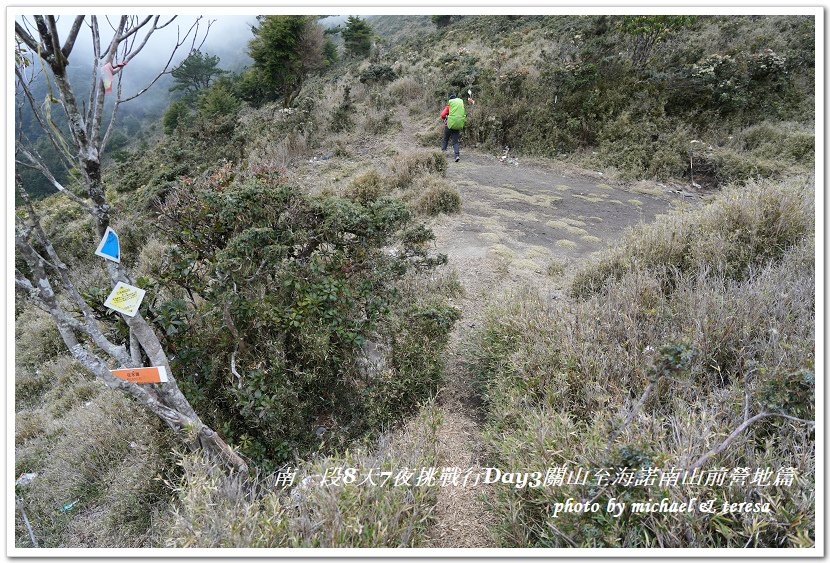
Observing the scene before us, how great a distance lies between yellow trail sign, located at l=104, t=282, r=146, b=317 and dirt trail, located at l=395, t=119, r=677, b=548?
1.84 metres

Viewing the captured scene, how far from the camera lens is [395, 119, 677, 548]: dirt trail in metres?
2.36

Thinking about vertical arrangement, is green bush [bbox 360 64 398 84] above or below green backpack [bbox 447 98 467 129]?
above

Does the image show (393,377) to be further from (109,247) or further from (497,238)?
(497,238)

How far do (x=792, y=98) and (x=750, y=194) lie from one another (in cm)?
826

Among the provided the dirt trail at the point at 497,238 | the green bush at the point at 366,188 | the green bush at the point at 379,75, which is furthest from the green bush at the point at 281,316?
the green bush at the point at 379,75

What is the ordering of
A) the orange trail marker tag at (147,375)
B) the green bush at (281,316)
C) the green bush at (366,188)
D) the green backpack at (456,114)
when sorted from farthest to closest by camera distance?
1. the green backpack at (456,114)
2. the green bush at (366,188)
3. the green bush at (281,316)
4. the orange trail marker tag at (147,375)

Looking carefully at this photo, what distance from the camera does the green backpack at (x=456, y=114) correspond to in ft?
30.7

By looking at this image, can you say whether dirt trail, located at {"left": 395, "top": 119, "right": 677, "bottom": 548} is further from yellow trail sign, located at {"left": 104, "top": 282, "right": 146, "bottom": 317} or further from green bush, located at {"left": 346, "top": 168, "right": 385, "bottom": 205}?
yellow trail sign, located at {"left": 104, "top": 282, "right": 146, "bottom": 317}

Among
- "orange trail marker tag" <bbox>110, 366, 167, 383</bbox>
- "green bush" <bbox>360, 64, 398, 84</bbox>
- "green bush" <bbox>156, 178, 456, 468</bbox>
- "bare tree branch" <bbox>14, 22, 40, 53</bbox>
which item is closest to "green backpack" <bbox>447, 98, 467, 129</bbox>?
"green bush" <bbox>156, 178, 456, 468</bbox>

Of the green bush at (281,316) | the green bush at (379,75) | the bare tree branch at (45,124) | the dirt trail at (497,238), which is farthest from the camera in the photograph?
the green bush at (379,75)

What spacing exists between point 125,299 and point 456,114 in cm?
846

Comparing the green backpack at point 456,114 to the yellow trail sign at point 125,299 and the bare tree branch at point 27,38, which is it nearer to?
the bare tree branch at point 27,38

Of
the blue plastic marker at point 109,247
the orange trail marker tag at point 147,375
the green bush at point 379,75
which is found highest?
the green bush at point 379,75

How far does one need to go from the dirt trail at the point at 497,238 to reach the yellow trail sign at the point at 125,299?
6.04ft
